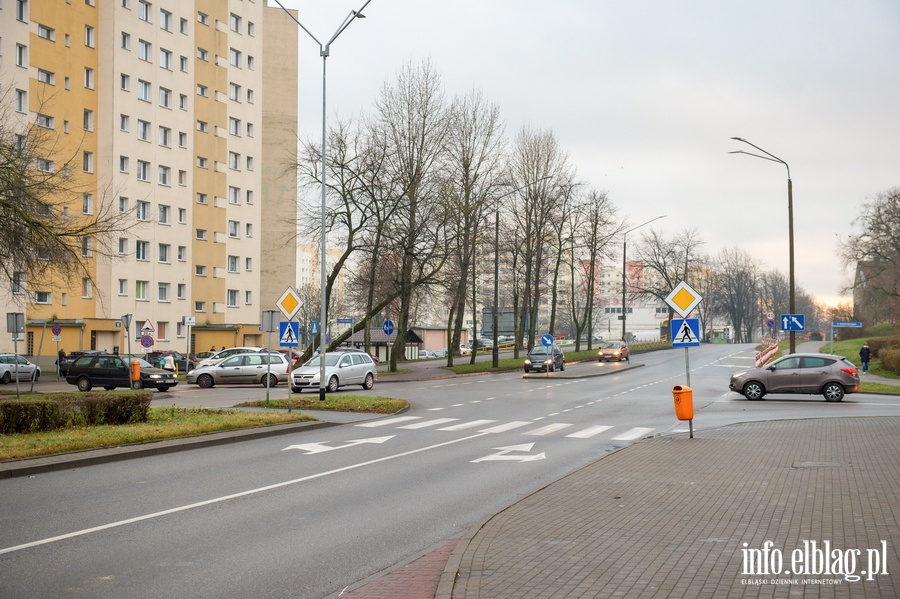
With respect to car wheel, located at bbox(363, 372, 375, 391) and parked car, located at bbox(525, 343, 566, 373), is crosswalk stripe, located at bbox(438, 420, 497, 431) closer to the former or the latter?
car wheel, located at bbox(363, 372, 375, 391)

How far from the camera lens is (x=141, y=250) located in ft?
210

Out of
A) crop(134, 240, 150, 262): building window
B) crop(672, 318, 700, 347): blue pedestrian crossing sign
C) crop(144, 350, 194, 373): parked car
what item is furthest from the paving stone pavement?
crop(134, 240, 150, 262): building window

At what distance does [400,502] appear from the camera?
1058 centimetres

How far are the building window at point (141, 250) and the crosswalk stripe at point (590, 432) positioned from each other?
2000 inches

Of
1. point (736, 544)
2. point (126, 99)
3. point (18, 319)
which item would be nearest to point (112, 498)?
point (736, 544)

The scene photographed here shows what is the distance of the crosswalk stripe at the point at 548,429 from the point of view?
62.6 ft

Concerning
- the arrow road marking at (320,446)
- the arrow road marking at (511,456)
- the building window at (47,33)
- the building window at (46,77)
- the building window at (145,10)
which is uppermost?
the building window at (145,10)

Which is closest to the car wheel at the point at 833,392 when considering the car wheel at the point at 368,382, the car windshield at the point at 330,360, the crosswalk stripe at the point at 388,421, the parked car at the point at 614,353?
the crosswalk stripe at the point at 388,421

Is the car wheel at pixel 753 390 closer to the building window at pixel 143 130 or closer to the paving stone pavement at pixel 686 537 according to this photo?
the paving stone pavement at pixel 686 537

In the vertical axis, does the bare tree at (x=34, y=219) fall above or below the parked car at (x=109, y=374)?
above

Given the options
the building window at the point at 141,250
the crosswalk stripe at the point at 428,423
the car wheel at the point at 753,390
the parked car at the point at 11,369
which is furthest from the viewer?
the building window at the point at 141,250

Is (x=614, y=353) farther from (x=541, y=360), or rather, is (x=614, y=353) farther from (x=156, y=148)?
(x=156, y=148)

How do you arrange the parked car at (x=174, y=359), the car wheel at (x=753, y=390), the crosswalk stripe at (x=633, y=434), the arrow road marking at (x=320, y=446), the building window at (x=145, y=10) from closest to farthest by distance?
1. the arrow road marking at (x=320, y=446)
2. the crosswalk stripe at (x=633, y=434)
3. the car wheel at (x=753, y=390)
4. the parked car at (x=174, y=359)
5. the building window at (x=145, y=10)

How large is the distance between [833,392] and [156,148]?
5260 cm
